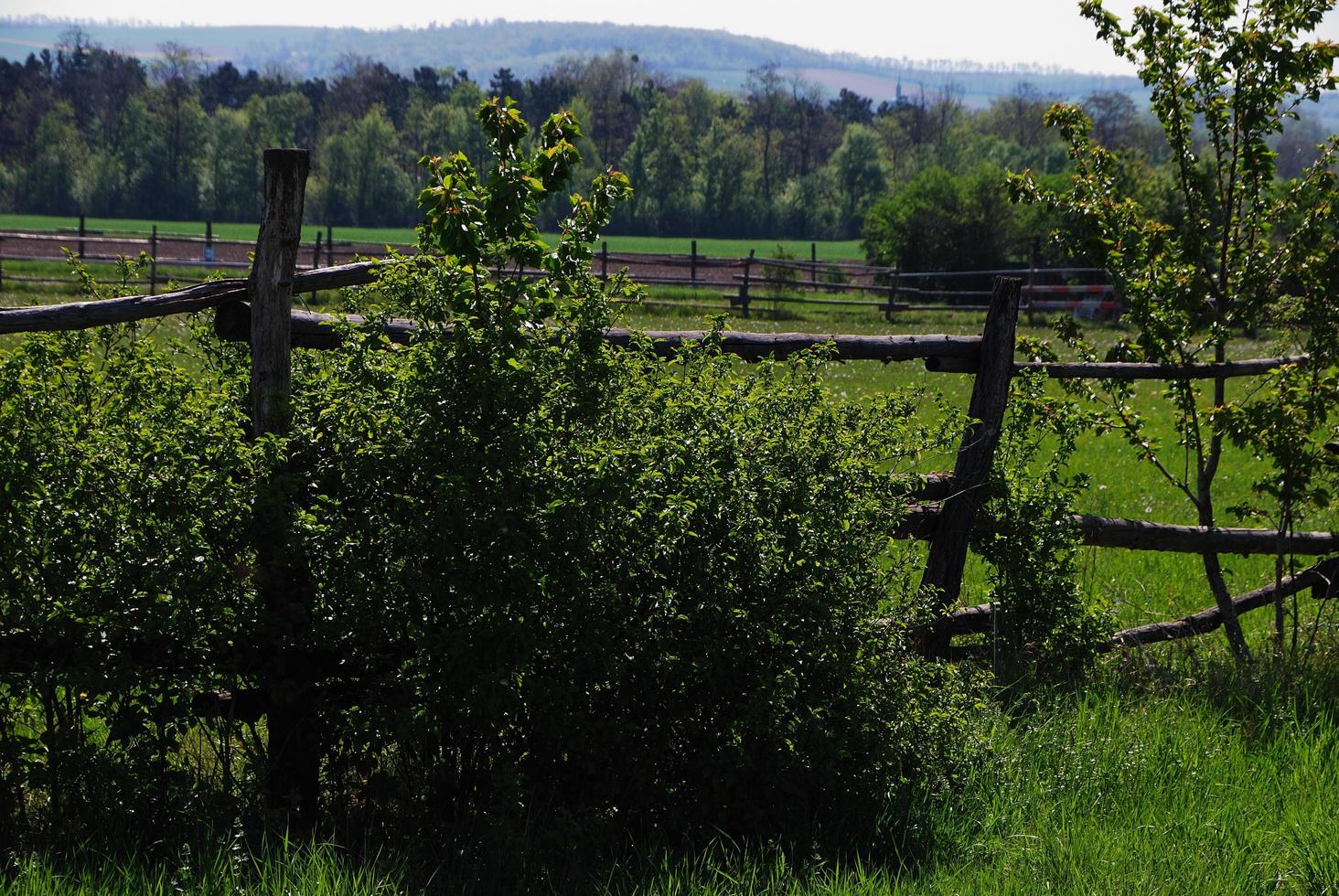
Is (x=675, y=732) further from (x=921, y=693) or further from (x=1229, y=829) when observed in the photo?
(x=1229, y=829)

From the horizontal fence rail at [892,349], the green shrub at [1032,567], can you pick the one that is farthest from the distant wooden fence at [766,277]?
the green shrub at [1032,567]

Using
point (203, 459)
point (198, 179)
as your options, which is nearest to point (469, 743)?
point (203, 459)

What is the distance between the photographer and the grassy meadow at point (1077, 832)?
3510 millimetres

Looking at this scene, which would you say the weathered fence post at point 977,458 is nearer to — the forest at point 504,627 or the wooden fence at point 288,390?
the wooden fence at point 288,390

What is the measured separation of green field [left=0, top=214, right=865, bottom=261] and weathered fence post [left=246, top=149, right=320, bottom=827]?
79176 millimetres

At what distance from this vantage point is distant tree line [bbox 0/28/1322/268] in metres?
107

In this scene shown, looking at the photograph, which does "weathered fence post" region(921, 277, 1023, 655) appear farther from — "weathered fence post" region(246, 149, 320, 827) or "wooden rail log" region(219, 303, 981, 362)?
"weathered fence post" region(246, 149, 320, 827)

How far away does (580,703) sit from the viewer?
399cm

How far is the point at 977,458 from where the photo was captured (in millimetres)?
5676

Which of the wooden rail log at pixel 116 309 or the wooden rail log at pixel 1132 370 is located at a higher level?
the wooden rail log at pixel 116 309

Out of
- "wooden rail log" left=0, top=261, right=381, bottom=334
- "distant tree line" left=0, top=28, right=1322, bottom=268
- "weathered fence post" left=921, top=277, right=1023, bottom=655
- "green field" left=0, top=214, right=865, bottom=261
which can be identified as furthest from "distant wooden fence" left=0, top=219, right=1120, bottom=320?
"distant tree line" left=0, top=28, right=1322, bottom=268

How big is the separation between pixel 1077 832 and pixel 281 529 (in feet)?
9.62

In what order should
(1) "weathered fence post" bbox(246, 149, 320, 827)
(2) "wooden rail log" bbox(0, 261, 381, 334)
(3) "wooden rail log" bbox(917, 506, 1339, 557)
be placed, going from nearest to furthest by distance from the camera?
(1) "weathered fence post" bbox(246, 149, 320, 827)
(2) "wooden rail log" bbox(0, 261, 381, 334)
(3) "wooden rail log" bbox(917, 506, 1339, 557)

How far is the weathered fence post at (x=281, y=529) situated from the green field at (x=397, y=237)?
79.2 metres
